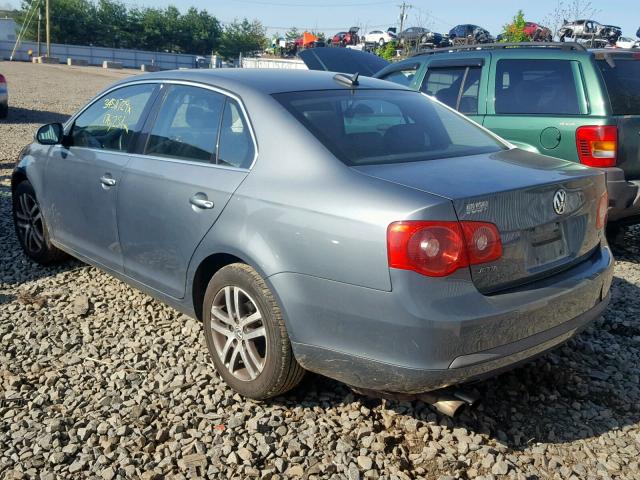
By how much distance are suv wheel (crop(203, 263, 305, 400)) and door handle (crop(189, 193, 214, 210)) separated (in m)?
0.33

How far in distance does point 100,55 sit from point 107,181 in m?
65.3

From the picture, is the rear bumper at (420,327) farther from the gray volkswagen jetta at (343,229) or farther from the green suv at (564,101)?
the green suv at (564,101)

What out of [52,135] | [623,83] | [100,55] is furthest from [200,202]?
[100,55]

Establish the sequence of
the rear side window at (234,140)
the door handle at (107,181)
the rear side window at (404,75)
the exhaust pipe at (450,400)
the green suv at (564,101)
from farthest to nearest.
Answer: the rear side window at (404,75) < the green suv at (564,101) < the door handle at (107,181) < the rear side window at (234,140) < the exhaust pipe at (450,400)

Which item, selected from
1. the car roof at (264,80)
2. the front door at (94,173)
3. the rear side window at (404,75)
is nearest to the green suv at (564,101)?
the rear side window at (404,75)

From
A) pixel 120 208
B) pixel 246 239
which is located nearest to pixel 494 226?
pixel 246 239

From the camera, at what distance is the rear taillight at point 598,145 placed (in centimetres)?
516

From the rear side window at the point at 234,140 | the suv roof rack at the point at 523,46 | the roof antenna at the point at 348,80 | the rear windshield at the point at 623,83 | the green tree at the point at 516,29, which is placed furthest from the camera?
the green tree at the point at 516,29

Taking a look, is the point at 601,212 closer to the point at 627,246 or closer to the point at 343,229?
the point at 343,229

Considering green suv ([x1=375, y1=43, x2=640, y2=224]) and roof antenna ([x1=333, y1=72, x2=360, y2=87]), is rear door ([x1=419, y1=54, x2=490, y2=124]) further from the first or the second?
roof antenna ([x1=333, y1=72, x2=360, y2=87])

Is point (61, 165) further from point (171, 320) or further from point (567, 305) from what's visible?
point (567, 305)

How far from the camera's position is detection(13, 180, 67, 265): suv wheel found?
16.6 feet

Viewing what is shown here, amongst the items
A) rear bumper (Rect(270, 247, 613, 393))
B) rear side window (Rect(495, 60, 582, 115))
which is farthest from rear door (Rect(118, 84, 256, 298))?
rear side window (Rect(495, 60, 582, 115))

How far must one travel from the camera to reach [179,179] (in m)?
3.48
